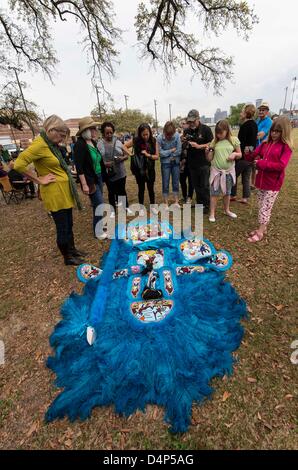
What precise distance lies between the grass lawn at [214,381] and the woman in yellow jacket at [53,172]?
2.39 ft

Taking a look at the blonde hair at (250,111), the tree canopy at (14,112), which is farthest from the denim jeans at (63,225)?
the tree canopy at (14,112)

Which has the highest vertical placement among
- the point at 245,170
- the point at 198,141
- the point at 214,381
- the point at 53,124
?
the point at 53,124

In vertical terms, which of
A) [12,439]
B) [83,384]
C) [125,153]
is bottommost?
[12,439]

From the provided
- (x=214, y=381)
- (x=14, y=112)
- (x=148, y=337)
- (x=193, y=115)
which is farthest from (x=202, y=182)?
(x=14, y=112)

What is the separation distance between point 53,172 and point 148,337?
201cm

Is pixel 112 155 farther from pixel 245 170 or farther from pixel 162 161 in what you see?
pixel 245 170

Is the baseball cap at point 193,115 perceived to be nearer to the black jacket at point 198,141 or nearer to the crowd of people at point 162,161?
the crowd of people at point 162,161

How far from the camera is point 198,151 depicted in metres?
3.84

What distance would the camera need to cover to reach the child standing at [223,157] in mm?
3399

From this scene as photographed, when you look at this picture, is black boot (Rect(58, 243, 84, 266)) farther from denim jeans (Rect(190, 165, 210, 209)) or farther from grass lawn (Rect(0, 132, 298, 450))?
denim jeans (Rect(190, 165, 210, 209))

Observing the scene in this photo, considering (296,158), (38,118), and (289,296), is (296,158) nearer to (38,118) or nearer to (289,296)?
(289,296)
